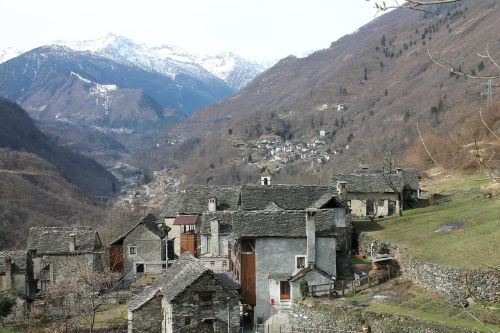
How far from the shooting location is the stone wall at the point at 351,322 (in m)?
29.8

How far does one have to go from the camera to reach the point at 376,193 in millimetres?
57438

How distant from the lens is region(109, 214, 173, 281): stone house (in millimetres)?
56906

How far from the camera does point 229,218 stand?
167 feet

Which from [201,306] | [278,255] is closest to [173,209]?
[278,255]

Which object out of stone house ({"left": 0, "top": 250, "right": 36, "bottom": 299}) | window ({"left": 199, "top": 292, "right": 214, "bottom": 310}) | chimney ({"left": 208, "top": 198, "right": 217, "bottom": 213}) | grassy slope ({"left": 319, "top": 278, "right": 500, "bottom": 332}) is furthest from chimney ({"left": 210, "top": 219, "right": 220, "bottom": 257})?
stone house ({"left": 0, "top": 250, "right": 36, "bottom": 299})

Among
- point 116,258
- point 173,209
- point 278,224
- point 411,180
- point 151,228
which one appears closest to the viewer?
point 278,224

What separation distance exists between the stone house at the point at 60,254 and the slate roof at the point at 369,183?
20998mm

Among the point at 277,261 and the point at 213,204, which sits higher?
the point at 213,204

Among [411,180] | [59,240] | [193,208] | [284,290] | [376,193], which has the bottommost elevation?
[284,290]

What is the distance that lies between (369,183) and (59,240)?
26311mm

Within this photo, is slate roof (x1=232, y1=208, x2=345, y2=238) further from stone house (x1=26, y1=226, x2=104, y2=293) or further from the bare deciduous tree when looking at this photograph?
stone house (x1=26, y1=226, x2=104, y2=293)

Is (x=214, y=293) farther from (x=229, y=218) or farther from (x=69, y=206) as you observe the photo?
(x=69, y=206)

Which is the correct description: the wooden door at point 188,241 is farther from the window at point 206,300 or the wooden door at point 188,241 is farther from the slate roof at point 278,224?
the window at point 206,300

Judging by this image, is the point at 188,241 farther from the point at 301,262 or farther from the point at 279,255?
the point at 301,262
